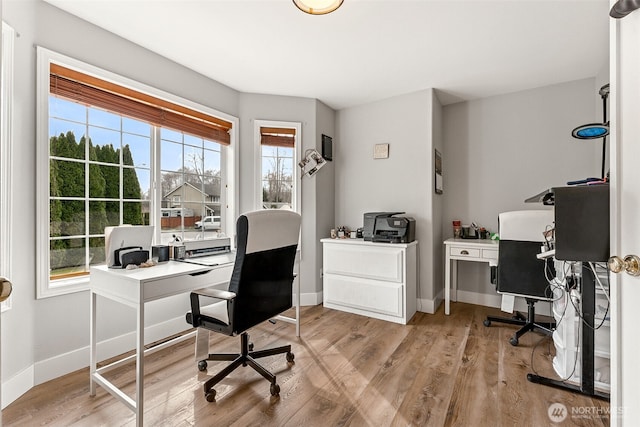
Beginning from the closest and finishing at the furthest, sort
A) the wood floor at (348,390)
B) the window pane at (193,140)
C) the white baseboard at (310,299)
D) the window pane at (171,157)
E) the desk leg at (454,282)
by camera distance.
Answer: the wood floor at (348,390), the window pane at (171,157), the window pane at (193,140), the white baseboard at (310,299), the desk leg at (454,282)

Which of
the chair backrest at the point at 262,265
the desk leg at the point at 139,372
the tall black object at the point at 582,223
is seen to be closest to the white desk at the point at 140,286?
the desk leg at the point at 139,372

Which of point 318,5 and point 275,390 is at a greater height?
point 318,5

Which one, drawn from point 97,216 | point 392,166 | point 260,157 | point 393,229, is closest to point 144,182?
point 97,216

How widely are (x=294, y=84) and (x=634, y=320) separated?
3.20m

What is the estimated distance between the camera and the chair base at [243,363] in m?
1.92

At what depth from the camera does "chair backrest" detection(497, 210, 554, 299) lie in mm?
2578

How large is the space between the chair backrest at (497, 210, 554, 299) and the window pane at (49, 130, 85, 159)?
3.45 m

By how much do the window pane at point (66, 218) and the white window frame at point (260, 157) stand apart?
1.63m

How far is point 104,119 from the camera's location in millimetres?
2496

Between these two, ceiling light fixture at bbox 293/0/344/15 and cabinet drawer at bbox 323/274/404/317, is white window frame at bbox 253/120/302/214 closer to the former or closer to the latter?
cabinet drawer at bbox 323/274/404/317

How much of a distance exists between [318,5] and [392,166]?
2124mm

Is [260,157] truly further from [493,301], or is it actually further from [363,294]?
[493,301]

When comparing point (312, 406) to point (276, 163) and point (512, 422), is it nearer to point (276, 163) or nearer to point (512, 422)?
point (512, 422)

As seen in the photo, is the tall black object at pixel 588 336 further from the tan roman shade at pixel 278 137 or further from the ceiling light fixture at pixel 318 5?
the tan roman shade at pixel 278 137
